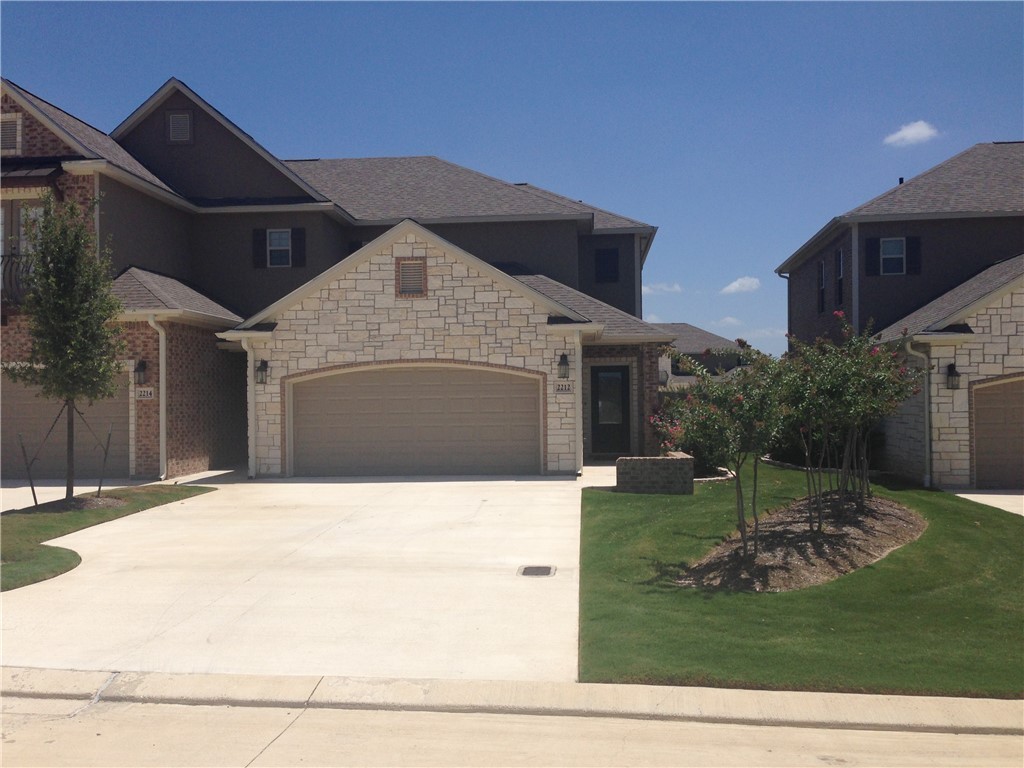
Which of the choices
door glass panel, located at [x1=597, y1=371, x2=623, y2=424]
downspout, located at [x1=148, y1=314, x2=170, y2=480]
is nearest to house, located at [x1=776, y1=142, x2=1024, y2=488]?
door glass panel, located at [x1=597, y1=371, x2=623, y2=424]

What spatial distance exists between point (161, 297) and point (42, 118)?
5.06m

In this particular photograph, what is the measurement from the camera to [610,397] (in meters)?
20.8

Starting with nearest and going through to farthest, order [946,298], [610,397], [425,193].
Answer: [946,298] < [610,397] < [425,193]

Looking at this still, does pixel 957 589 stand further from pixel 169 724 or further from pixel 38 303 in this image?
pixel 38 303

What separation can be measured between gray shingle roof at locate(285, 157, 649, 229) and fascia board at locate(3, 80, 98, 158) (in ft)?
22.6

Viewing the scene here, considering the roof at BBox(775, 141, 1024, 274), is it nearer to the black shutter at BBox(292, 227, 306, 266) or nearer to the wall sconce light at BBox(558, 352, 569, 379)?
the wall sconce light at BBox(558, 352, 569, 379)

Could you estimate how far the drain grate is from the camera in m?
9.78

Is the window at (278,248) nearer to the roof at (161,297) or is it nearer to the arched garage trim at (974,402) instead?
the roof at (161,297)

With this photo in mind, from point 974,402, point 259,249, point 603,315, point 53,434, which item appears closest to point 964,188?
point 974,402

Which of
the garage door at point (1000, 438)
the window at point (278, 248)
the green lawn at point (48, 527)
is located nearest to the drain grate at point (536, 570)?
the green lawn at point (48, 527)

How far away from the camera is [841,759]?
5320mm

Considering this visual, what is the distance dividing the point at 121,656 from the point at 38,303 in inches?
341

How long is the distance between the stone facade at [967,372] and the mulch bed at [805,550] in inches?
210

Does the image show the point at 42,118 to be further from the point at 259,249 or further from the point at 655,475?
the point at 655,475
